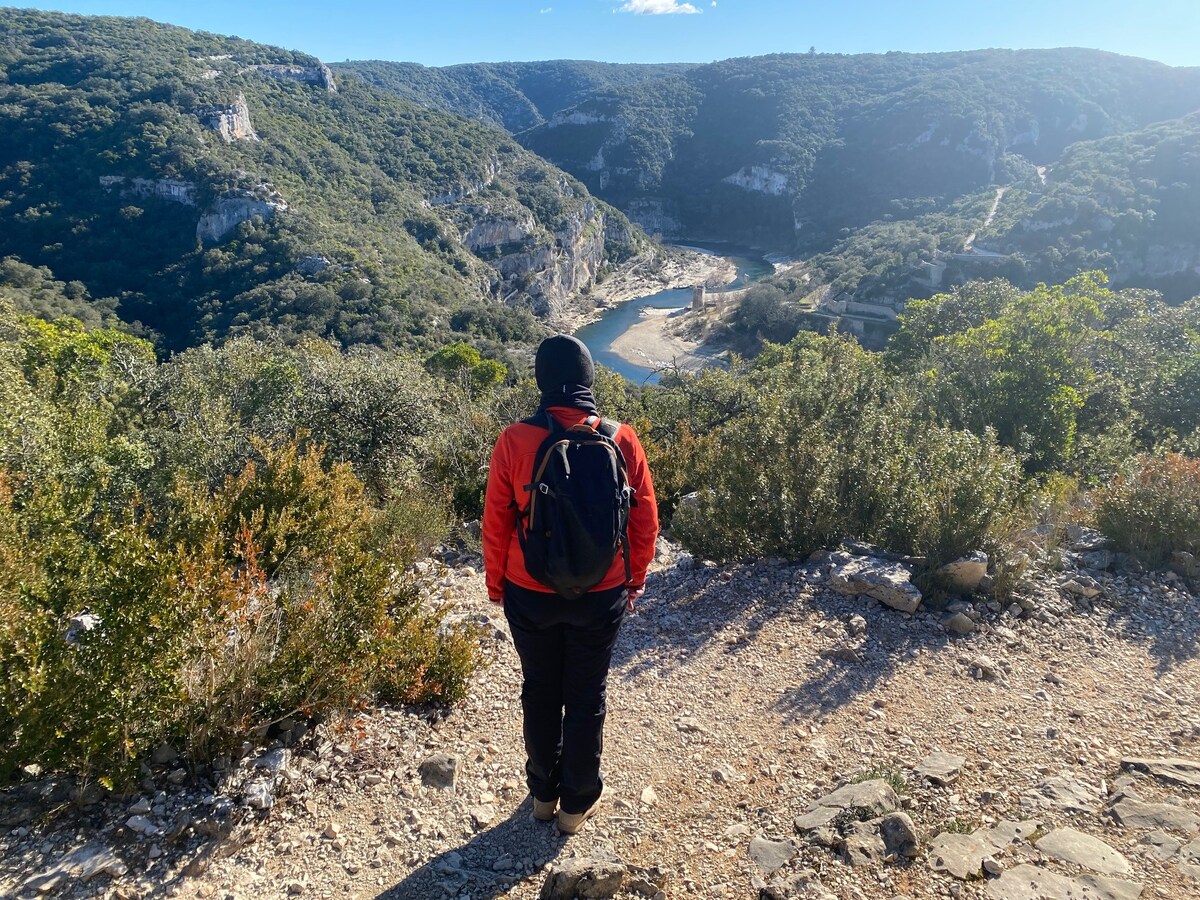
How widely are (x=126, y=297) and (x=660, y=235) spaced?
92464mm

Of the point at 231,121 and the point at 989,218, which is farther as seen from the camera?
the point at 989,218

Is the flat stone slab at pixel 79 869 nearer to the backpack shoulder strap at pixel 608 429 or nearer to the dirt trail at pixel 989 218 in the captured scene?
the backpack shoulder strap at pixel 608 429

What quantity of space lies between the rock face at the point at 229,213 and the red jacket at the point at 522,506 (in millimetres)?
48068

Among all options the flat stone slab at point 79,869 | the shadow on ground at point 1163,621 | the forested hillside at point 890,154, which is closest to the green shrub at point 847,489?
the shadow on ground at point 1163,621

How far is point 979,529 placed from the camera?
5.22 m

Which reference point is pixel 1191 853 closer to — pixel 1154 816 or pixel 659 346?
pixel 1154 816

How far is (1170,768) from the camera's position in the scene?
3266mm

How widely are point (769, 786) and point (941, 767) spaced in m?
0.91

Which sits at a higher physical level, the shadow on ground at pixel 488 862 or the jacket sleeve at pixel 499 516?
the jacket sleeve at pixel 499 516

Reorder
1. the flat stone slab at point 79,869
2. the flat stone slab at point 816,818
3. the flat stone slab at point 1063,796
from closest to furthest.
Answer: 1. the flat stone slab at point 79,869
2. the flat stone slab at point 816,818
3. the flat stone slab at point 1063,796

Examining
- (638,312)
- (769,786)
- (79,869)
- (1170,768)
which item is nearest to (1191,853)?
(1170,768)

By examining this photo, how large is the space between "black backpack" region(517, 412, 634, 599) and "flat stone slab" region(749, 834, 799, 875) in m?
1.46

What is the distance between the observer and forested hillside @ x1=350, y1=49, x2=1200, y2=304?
52.8 meters

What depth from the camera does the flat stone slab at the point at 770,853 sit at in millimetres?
2711
